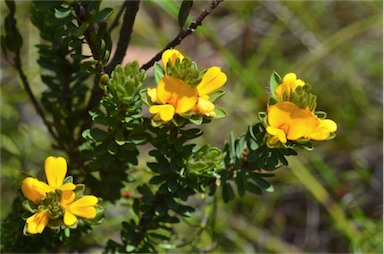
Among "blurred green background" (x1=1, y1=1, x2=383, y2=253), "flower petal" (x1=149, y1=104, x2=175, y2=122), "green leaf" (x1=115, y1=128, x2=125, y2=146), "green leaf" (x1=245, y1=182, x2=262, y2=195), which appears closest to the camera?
"flower petal" (x1=149, y1=104, x2=175, y2=122)

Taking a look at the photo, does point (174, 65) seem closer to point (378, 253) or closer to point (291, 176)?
point (378, 253)

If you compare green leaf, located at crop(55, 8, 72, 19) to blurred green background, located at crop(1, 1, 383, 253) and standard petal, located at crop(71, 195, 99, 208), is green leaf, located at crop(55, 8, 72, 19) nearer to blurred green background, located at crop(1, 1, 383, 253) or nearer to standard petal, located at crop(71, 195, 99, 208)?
standard petal, located at crop(71, 195, 99, 208)

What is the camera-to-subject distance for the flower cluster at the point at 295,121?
0.76 metres

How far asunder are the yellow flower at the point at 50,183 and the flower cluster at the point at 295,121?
0.94ft

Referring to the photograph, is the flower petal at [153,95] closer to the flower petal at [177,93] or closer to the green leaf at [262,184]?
the flower petal at [177,93]

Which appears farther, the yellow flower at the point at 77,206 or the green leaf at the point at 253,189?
the green leaf at the point at 253,189

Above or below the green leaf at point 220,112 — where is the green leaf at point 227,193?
below

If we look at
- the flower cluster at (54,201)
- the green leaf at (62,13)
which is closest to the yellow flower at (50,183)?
the flower cluster at (54,201)

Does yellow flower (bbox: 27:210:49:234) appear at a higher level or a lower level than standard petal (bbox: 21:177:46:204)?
lower

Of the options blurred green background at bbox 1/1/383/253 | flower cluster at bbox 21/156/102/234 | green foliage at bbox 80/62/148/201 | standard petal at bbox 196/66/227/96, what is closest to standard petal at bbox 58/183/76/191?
flower cluster at bbox 21/156/102/234

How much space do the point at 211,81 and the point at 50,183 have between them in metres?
Answer: 0.27

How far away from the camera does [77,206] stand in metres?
0.78

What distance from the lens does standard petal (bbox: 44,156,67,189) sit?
0.78 metres

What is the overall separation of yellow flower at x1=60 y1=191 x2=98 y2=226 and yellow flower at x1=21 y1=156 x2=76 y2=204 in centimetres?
2
